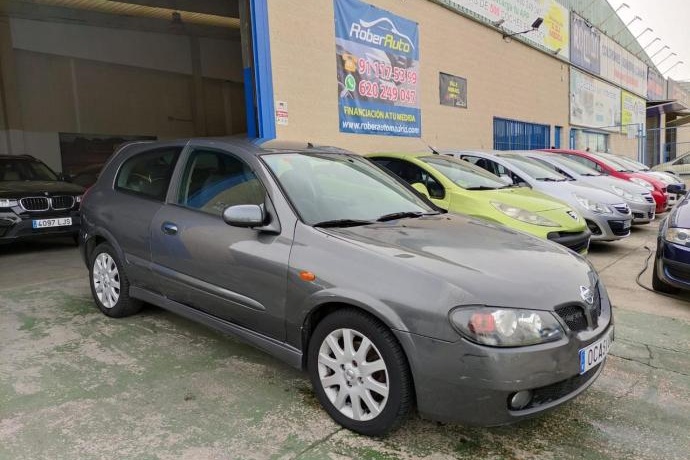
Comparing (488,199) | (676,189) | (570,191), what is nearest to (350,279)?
(488,199)

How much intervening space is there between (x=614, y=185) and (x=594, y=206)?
2187mm

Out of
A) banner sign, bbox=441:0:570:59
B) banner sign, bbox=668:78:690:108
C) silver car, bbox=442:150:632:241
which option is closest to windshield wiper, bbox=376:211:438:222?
silver car, bbox=442:150:632:241

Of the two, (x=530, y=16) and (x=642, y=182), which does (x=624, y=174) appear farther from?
(x=530, y=16)

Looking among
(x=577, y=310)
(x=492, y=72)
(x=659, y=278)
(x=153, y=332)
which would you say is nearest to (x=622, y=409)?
(x=577, y=310)

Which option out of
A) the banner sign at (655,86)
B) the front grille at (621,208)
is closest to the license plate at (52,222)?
the front grille at (621,208)

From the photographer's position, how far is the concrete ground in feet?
8.14

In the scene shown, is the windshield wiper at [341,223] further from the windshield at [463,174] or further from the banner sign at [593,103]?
the banner sign at [593,103]

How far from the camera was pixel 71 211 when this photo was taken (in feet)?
25.2

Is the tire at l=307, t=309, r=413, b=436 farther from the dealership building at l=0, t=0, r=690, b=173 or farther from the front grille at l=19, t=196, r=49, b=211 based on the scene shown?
the dealership building at l=0, t=0, r=690, b=173

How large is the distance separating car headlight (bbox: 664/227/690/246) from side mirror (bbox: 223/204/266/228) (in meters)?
3.84

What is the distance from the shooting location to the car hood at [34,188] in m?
7.17

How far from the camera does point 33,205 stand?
7266 mm

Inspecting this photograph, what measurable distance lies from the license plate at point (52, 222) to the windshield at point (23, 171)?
1351 millimetres

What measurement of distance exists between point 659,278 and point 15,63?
48.1 feet
